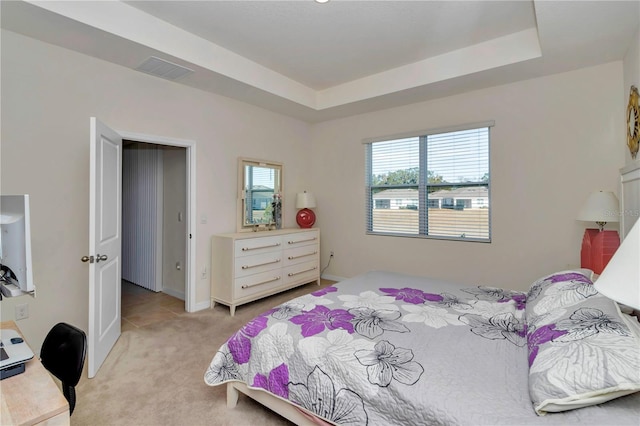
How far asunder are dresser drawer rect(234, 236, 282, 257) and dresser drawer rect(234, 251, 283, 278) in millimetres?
48

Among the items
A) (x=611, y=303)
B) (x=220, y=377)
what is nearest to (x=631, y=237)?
(x=611, y=303)

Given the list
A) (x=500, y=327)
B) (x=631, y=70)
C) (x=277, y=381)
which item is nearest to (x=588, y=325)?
(x=500, y=327)

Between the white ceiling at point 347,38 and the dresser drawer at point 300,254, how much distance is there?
6.54 feet

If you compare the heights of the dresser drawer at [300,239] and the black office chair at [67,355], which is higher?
the dresser drawer at [300,239]

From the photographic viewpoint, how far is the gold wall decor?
237 centimetres

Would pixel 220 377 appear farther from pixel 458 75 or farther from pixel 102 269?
pixel 458 75

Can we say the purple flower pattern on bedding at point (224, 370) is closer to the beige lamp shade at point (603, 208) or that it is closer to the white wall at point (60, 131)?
the white wall at point (60, 131)

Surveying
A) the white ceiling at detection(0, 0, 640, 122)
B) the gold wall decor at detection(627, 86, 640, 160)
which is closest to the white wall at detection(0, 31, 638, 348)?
the white ceiling at detection(0, 0, 640, 122)

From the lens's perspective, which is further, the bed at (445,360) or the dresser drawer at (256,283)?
the dresser drawer at (256,283)

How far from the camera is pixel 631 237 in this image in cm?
77

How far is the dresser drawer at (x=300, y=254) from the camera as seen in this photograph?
417 cm

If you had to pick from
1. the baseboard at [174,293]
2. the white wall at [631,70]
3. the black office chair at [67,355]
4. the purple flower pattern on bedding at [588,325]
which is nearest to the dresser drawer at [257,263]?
the baseboard at [174,293]

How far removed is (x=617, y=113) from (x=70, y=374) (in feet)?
14.5

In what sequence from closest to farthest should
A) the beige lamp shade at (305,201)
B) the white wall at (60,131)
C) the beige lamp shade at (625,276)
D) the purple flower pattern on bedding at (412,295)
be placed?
1. the beige lamp shade at (625,276)
2. the purple flower pattern on bedding at (412,295)
3. the white wall at (60,131)
4. the beige lamp shade at (305,201)
